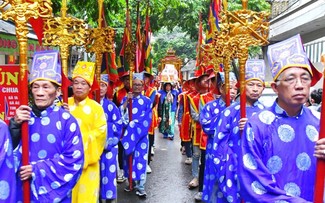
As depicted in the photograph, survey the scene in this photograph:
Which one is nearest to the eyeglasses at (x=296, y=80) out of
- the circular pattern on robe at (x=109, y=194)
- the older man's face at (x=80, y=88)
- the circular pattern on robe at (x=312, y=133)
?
the circular pattern on robe at (x=312, y=133)

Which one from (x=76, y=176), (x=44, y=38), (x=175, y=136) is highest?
(x=44, y=38)

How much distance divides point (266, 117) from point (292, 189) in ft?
1.54

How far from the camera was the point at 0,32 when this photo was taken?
22.3 ft

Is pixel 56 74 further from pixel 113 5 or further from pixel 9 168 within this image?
pixel 113 5

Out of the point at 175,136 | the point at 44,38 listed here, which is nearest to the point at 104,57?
the point at 44,38

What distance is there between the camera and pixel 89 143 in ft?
17.5

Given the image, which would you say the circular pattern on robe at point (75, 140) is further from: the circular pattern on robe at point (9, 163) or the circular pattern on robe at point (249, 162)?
the circular pattern on robe at point (249, 162)

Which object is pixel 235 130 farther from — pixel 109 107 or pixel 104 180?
pixel 109 107

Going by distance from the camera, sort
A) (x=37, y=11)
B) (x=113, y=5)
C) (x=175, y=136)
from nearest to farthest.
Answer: (x=37, y=11)
(x=113, y=5)
(x=175, y=136)

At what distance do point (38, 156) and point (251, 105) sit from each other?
2.43m

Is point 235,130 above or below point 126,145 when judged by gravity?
above

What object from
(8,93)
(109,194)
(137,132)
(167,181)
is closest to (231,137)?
(109,194)

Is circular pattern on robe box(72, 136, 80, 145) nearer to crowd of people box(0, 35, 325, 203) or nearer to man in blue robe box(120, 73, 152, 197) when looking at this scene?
crowd of people box(0, 35, 325, 203)

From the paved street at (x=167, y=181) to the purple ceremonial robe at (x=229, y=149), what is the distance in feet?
7.36
